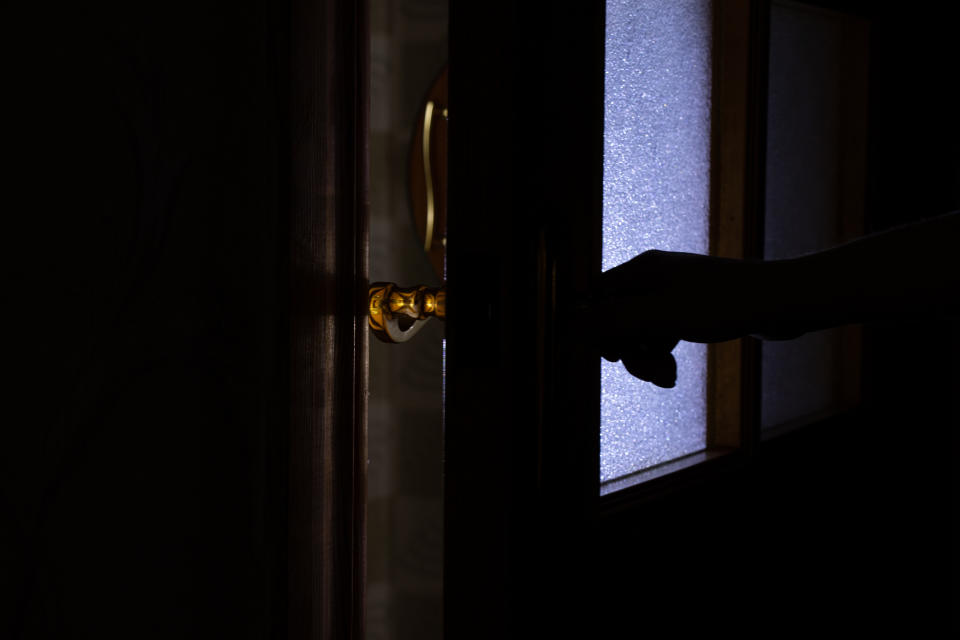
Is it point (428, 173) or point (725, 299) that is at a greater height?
point (428, 173)

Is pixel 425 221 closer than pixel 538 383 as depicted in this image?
No

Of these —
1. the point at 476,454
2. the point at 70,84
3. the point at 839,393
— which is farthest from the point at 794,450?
the point at 70,84

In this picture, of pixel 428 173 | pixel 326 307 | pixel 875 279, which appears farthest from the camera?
pixel 428 173

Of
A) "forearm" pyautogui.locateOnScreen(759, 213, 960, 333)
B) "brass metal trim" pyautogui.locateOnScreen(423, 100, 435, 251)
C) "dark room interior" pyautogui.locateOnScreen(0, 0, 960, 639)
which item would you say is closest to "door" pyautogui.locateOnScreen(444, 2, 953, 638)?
"dark room interior" pyautogui.locateOnScreen(0, 0, 960, 639)

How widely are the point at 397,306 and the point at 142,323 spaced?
0.20 meters

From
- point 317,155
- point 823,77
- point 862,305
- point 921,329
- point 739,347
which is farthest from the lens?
point 921,329

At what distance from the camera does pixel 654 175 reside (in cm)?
63

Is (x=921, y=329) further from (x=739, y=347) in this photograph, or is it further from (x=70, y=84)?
(x=70, y=84)

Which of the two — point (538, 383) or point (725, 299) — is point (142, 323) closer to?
point (538, 383)

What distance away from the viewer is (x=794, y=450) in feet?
2.62

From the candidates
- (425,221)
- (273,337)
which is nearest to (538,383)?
(273,337)

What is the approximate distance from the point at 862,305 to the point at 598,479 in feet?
0.68

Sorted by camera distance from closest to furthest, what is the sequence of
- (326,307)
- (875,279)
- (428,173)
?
(875,279), (326,307), (428,173)

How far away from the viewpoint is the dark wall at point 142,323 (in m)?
0.45
